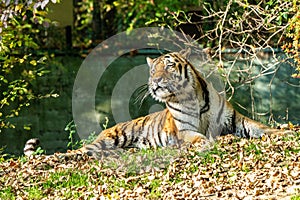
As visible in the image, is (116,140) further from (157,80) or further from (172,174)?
(172,174)

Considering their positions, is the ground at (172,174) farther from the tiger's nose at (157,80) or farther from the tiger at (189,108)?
the tiger's nose at (157,80)

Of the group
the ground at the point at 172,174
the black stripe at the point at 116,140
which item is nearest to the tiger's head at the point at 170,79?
the ground at the point at 172,174

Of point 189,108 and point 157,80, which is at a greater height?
point 157,80

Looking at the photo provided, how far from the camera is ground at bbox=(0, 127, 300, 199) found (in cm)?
596

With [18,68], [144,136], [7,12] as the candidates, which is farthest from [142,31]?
[7,12]

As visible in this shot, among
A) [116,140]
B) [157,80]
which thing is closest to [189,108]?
[157,80]

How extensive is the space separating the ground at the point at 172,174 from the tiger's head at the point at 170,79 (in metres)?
0.68

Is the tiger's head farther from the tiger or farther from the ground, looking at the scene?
the ground

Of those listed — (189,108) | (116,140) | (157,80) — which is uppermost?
(157,80)

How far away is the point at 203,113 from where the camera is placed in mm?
8094

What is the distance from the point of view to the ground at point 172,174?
5957mm

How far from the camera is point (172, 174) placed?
661 centimetres

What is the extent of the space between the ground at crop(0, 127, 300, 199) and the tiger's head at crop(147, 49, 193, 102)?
2.22 ft

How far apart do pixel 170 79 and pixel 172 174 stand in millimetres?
1696
